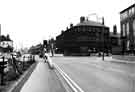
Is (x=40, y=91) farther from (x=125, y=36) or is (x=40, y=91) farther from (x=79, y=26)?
(x=79, y=26)

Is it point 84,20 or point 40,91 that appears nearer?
point 40,91

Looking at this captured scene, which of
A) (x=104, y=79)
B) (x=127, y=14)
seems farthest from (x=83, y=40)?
(x=104, y=79)

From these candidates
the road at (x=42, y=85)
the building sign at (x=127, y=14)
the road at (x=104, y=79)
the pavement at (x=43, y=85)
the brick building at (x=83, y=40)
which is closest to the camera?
the road at (x=42, y=85)

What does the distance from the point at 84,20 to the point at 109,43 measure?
1742 centimetres

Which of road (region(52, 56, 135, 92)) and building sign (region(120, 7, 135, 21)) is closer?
road (region(52, 56, 135, 92))

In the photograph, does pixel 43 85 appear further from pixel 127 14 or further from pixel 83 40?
pixel 83 40

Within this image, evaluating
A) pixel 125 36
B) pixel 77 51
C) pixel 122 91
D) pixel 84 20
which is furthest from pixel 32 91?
pixel 84 20

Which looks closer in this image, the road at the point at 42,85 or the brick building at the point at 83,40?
the road at the point at 42,85

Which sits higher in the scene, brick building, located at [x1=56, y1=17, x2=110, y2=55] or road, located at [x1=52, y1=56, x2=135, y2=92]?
brick building, located at [x1=56, y1=17, x2=110, y2=55]

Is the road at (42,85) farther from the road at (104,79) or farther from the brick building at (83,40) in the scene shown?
the brick building at (83,40)

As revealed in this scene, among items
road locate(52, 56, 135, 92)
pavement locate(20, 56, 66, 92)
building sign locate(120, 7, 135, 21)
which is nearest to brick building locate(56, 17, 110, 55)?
building sign locate(120, 7, 135, 21)

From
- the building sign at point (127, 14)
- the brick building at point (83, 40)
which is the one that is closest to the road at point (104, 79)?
the building sign at point (127, 14)

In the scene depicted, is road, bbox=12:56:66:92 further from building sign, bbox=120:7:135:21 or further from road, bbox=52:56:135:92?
building sign, bbox=120:7:135:21

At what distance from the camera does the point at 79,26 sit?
88875 mm
